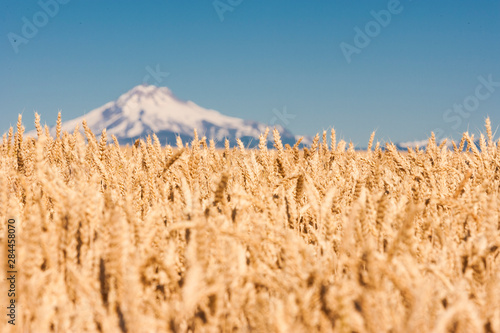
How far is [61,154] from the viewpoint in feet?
11.0

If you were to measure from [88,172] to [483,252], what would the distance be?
2102 millimetres

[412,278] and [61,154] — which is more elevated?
[61,154]

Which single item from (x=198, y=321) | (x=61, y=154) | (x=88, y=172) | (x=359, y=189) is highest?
(x=61, y=154)

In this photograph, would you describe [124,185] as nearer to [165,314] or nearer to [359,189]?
[359,189]

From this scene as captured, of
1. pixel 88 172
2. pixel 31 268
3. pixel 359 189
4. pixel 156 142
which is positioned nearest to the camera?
pixel 31 268

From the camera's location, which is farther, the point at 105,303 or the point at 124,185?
the point at 124,185

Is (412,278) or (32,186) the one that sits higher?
(32,186)

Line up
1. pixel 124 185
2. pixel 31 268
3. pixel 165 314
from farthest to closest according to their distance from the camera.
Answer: pixel 124 185, pixel 31 268, pixel 165 314

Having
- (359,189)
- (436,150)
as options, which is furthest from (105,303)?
(436,150)

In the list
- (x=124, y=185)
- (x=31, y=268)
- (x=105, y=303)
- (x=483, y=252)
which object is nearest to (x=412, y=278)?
(x=483, y=252)

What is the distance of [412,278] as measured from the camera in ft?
3.32

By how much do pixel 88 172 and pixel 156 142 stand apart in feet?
4.38

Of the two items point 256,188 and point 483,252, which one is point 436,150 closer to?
point 256,188

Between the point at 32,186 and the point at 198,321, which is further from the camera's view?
the point at 32,186
